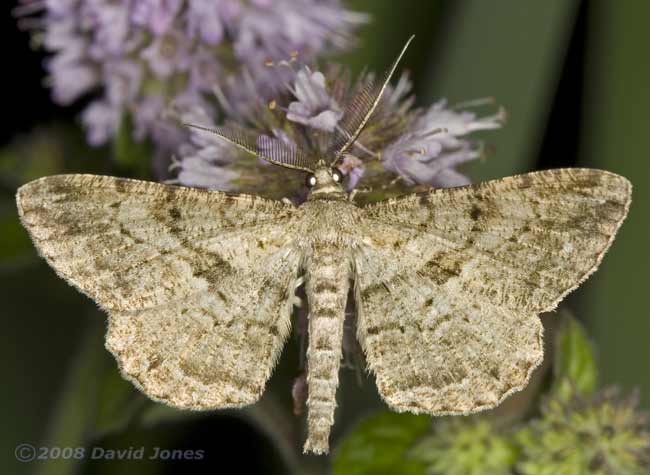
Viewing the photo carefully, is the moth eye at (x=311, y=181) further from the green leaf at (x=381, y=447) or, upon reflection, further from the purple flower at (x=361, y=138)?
the green leaf at (x=381, y=447)

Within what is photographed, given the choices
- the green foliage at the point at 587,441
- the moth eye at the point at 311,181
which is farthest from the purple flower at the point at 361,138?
the green foliage at the point at 587,441

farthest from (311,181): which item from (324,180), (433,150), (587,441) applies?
(587,441)

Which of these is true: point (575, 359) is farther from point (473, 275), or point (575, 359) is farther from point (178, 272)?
point (178, 272)

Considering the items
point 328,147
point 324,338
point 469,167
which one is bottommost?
point 469,167

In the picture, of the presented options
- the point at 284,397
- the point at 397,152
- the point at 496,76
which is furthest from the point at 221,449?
the point at 496,76

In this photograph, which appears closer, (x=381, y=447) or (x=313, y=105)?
(x=313, y=105)

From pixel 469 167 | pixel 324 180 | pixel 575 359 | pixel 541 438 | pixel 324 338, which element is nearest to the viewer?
pixel 324 338

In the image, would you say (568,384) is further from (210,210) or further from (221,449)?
(221,449)
